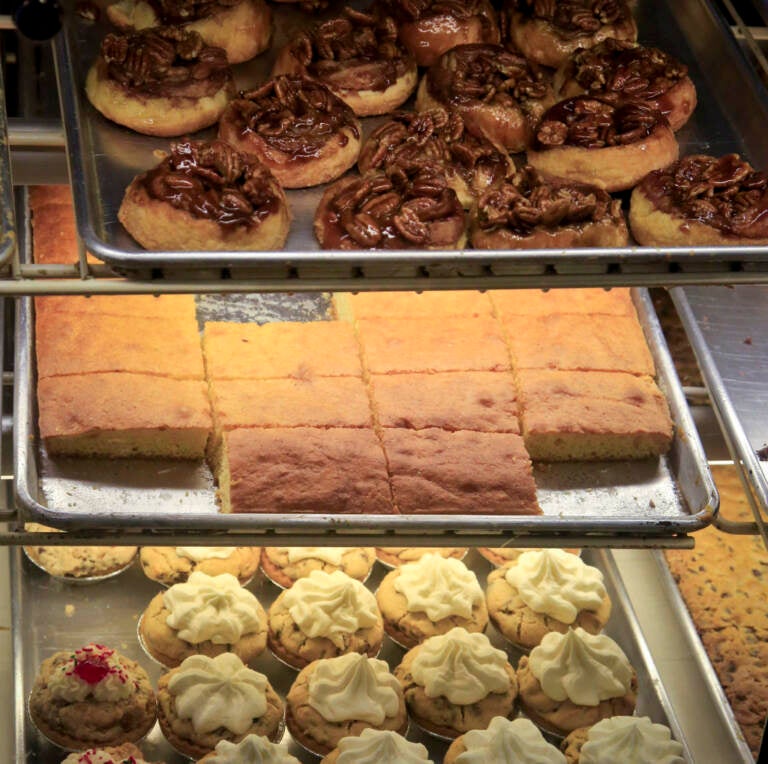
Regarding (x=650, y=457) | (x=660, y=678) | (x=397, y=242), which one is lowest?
(x=660, y=678)

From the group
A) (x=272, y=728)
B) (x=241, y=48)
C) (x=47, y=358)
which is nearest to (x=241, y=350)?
(x=47, y=358)

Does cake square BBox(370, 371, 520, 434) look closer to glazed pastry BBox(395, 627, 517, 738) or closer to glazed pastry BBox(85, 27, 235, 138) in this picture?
glazed pastry BBox(395, 627, 517, 738)

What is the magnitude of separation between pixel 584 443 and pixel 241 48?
1.34 metres

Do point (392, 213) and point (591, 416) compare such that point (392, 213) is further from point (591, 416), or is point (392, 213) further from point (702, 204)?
point (591, 416)

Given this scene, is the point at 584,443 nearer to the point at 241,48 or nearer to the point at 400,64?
the point at 400,64

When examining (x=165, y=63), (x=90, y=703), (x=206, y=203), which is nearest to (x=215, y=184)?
(x=206, y=203)

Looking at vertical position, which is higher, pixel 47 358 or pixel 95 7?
pixel 95 7

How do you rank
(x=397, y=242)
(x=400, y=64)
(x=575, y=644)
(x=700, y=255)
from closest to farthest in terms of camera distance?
(x=700, y=255) < (x=397, y=242) < (x=400, y=64) < (x=575, y=644)

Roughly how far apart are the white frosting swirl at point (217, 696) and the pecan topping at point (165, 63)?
148 centimetres

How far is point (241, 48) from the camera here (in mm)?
3088

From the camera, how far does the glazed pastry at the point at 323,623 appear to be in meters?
3.39

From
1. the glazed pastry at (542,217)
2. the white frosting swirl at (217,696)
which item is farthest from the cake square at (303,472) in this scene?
the glazed pastry at (542,217)

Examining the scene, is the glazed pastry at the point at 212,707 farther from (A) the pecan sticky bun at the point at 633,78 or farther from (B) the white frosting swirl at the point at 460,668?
(A) the pecan sticky bun at the point at 633,78

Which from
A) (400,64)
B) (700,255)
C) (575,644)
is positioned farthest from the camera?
(575,644)
